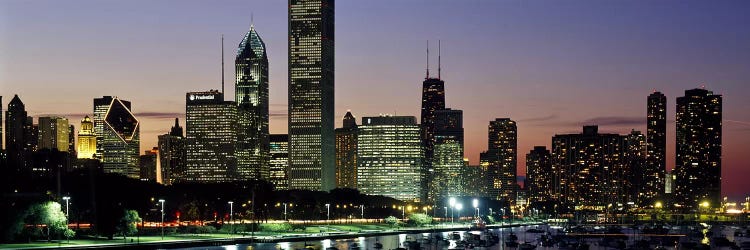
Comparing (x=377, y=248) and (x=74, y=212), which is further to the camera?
(x=74, y=212)

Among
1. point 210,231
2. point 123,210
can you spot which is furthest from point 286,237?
point 123,210

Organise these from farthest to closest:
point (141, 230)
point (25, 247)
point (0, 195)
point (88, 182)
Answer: point (88, 182), point (141, 230), point (0, 195), point (25, 247)

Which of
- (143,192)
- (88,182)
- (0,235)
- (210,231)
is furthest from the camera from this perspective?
(143,192)

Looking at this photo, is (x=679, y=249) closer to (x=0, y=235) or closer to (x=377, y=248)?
(x=377, y=248)

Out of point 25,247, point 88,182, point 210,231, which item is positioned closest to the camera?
point 25,247

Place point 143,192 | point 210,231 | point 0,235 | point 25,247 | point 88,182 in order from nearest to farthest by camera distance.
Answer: point 25,247, point 0,235, point 210,231, point 88,182, point 143,192

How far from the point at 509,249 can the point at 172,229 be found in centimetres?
5287

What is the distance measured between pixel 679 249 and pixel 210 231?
76589mm

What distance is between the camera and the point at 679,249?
164750 mm

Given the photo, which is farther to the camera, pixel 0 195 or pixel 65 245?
pixel 0 195

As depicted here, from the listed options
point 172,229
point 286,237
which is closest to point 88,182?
point 172,229

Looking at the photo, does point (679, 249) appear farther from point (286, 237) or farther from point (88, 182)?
point (88, 182)

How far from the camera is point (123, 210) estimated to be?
134375 mm

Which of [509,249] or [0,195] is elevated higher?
[0,195]
